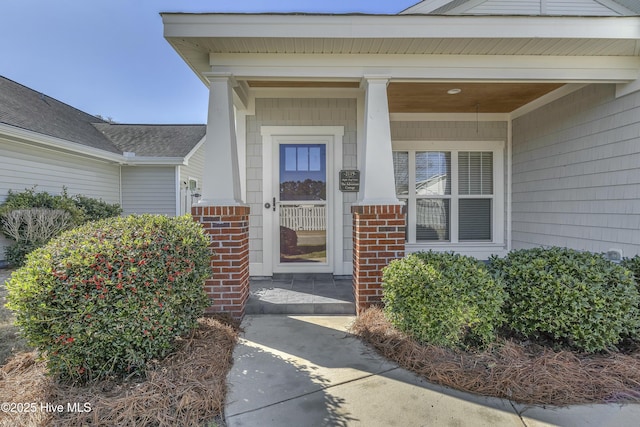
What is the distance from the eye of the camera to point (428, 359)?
7.57 feet

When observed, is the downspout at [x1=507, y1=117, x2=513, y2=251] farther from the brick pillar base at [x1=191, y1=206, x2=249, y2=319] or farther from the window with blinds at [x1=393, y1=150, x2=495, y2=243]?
the brick pillar base at [x1=191, y1=206, x2=249, y2=319]

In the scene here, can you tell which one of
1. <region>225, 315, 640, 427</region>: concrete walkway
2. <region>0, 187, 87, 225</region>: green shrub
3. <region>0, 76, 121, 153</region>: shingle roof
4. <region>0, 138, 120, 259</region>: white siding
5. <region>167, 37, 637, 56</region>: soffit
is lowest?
<region>225, 315, 640, 427</region>: concrete walkway

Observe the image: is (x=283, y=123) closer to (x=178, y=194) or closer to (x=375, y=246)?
(x=375, y=246)

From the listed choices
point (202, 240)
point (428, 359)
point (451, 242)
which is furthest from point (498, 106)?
point (202, 240)

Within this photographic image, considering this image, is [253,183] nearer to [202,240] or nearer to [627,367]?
[202,240]

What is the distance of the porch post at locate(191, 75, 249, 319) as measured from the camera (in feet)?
10.5

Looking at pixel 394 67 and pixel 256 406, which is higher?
pixel 394 67

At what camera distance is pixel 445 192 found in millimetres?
5258

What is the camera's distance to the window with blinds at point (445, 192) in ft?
17.1

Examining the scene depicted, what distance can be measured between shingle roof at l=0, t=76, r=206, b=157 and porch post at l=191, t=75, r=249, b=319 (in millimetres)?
5931

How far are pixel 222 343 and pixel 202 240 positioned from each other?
0.89m

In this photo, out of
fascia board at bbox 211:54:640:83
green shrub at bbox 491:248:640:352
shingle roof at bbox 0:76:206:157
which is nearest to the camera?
green shrub at bbox 491:248:640:352

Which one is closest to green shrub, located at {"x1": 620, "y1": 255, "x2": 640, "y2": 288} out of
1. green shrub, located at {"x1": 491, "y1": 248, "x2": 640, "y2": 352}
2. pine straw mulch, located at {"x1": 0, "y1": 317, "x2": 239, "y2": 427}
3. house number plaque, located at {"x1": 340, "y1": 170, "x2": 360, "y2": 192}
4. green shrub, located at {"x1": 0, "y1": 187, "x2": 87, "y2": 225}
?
green shrub, located at {"x1": 491, "y1": 248, "x2": 640, "y2": 352}

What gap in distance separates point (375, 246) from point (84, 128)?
10.9m
